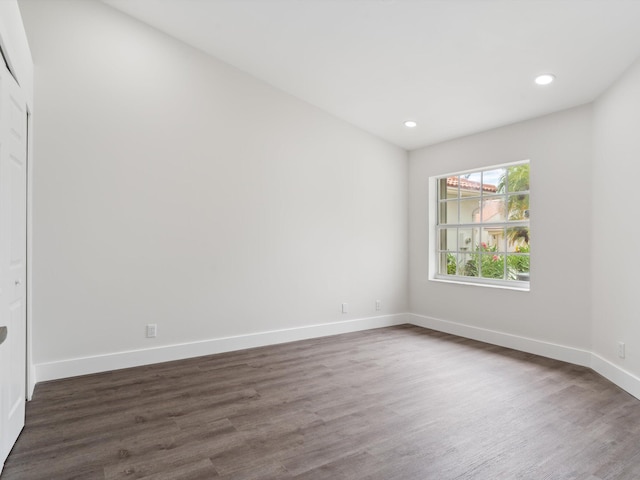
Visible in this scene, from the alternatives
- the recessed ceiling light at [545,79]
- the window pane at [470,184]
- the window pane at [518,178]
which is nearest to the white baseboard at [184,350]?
the window pane at [470,184]

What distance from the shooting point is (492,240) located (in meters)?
4.79

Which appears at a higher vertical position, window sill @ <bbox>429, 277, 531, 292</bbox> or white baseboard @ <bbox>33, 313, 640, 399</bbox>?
window sill @ <bbox>429, 277, 531, 292</bbox>

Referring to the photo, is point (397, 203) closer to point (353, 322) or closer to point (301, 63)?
point (353, 322)

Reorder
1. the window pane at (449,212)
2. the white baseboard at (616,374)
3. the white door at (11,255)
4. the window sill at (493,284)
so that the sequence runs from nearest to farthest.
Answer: the white door at (11,255), the white baseboard at (616,374), the window sill at (493,284), the window pane at (449,212)

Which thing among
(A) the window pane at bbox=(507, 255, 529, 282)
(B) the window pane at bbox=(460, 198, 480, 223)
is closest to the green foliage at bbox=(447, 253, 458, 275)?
(B) the window pane at bbox=(460, 198, 480, 223)

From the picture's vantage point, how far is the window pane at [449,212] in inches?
208

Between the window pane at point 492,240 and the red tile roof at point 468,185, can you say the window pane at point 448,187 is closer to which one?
the red tile roof at point 468,185

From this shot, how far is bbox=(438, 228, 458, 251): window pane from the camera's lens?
5.31 metres

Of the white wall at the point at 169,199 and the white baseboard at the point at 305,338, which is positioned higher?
the white wall at the point at 169,199

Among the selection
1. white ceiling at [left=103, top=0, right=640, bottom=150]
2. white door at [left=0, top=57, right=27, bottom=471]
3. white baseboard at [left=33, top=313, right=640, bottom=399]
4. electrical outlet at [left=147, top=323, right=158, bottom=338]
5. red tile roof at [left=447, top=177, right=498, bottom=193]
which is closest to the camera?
white door at [left=0, top=57, right=27, bottom=471]

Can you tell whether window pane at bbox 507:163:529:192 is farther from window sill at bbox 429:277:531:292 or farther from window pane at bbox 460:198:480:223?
window sill at bbox 429:277:531:292

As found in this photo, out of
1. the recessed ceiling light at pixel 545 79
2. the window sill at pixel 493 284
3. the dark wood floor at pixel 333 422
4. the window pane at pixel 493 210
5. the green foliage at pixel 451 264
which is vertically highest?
the recessed ceiling light at pixel 545 79

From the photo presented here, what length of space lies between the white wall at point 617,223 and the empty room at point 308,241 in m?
0.03

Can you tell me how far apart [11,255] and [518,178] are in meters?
4.78
